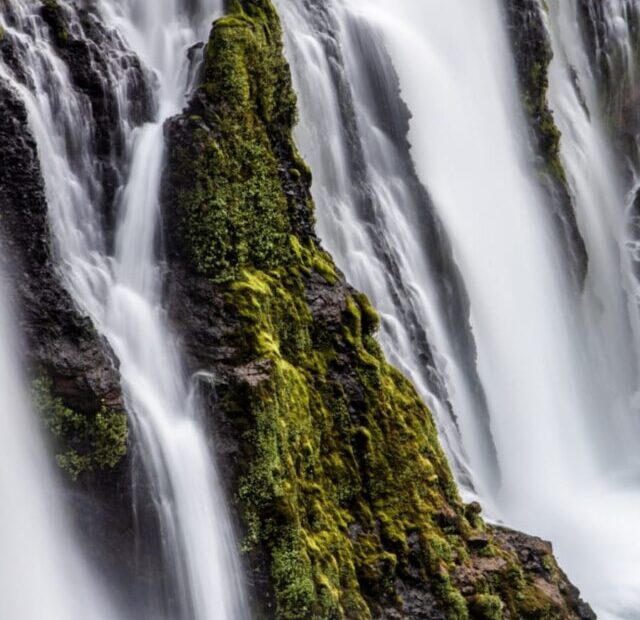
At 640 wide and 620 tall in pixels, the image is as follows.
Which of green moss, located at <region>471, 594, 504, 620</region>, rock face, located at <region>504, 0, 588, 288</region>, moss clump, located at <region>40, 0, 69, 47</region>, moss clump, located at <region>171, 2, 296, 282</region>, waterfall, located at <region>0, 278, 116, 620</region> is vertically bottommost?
A: green moss, located at <region>471, 594, 504, 620</region>

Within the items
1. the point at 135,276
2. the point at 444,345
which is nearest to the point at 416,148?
the point at 444,345

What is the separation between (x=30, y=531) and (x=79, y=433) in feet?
3.24

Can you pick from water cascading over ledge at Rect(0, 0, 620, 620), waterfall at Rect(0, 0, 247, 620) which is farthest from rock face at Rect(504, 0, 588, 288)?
waterfall at Rect(0, 0, 247, 620)

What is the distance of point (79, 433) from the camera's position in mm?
8164

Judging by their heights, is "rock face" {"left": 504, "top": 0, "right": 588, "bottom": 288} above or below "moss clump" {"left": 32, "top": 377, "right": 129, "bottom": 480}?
above

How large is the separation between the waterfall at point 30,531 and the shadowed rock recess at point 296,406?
5.58ft

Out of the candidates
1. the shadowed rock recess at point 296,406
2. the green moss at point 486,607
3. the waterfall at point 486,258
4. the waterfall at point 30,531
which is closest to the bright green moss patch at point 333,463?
the shadowed rock recess at point 296,406

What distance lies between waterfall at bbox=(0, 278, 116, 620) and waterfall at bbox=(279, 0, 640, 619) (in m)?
6.00

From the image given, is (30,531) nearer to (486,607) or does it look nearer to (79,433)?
(79,433)

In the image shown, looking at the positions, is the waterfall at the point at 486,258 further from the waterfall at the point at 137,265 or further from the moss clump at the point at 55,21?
the moss clump at the point at 55,21

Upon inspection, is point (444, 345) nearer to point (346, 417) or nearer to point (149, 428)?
point (346, 417)

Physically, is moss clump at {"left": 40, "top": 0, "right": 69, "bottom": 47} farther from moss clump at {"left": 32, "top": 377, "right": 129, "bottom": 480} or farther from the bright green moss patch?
moss clump at {"left": 32, "top": 377, "right": 129, "bottom": 480}

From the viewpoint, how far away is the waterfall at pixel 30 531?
7.67 metres

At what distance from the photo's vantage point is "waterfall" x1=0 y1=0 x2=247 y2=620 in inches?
339
